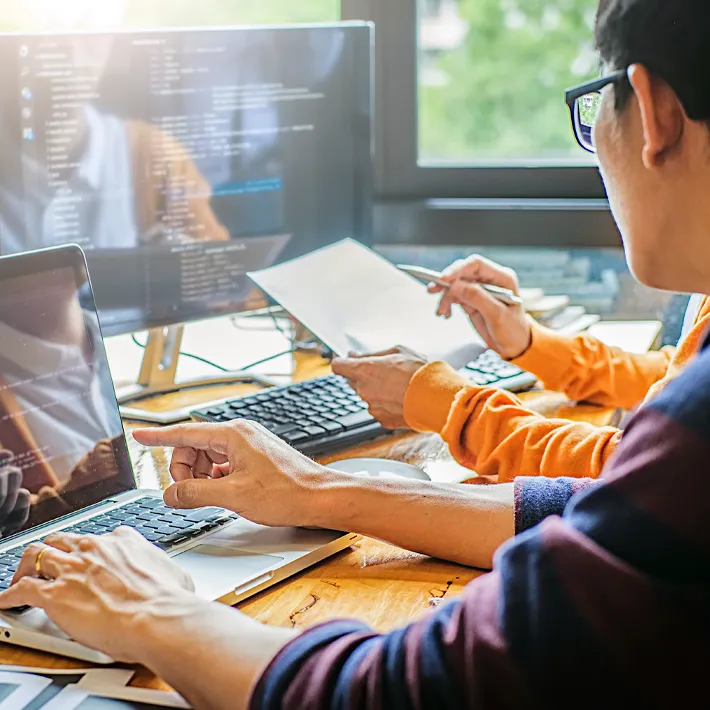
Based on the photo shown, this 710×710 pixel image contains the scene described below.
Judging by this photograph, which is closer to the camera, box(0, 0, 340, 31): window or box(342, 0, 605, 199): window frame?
box(0, 0, 340, 31): window

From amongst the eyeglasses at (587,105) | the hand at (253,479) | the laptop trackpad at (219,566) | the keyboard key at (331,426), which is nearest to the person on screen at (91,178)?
the keyboard key at (331,426)

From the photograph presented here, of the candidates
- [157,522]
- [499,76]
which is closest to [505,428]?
[157,522]

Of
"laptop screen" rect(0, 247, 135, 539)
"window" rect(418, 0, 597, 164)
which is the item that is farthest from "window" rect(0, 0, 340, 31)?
"laptop screen" rect(0, 247, 135, 539)

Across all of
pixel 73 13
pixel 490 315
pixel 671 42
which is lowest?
pixel 490 315

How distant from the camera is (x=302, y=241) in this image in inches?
69.2

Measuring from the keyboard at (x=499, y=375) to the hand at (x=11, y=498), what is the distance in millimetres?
759

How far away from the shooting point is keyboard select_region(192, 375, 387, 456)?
4.44 feet

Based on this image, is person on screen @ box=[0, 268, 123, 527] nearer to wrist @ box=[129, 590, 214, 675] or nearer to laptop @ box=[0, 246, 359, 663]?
laptop @ box=[0, 246, 359, 663]

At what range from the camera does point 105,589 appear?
2.71ft

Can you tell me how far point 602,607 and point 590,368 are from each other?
1024mm

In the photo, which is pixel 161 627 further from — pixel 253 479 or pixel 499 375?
pixel 499 375

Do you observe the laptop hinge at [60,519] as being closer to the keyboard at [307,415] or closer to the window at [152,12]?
the keyboard at [307,415]

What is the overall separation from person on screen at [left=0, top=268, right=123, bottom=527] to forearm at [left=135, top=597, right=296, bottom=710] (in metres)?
0.30

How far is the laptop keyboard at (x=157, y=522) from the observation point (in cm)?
101
